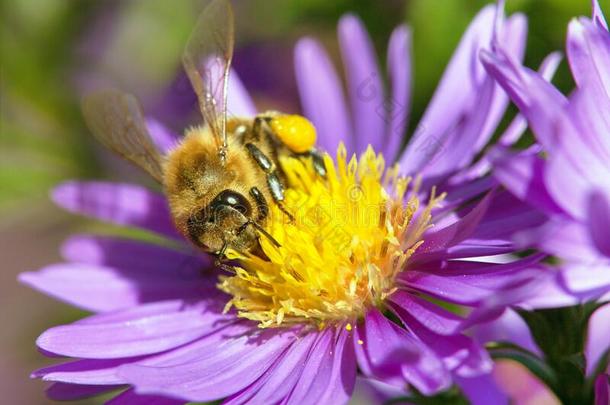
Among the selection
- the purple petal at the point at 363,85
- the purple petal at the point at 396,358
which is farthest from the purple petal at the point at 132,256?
the purple petal at the point at 396,358

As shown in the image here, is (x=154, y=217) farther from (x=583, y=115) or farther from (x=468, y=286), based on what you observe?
(x=583, y=115)

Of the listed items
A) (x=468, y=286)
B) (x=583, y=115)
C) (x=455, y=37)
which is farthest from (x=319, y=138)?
(x=583, y=115)

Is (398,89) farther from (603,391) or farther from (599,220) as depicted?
(599,220)

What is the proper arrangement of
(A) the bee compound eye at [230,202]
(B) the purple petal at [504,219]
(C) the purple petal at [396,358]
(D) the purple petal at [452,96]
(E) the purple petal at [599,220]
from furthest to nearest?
(D) the purple petal at [452,96] < (A) the bee compound eye at [230,202] < (B) the purple petal at [504,219] < (C) the purple petal at [396,358] < (E) the purple petal at [599,220]

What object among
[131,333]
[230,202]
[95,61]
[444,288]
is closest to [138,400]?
[131,333]

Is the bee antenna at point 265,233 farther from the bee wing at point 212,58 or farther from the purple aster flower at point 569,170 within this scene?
the purple aster flower at point 569,170

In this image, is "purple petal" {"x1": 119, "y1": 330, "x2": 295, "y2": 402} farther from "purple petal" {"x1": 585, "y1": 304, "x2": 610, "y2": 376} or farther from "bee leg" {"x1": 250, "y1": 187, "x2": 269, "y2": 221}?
"purple petal" {"x1": 585, "y1": 304, "x2": 610, "y2": 376}

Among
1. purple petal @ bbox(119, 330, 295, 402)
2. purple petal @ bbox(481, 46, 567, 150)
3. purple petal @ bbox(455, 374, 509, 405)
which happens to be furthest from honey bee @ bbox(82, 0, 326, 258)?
purple petal @ bbox(481, 46, 567, 150)
